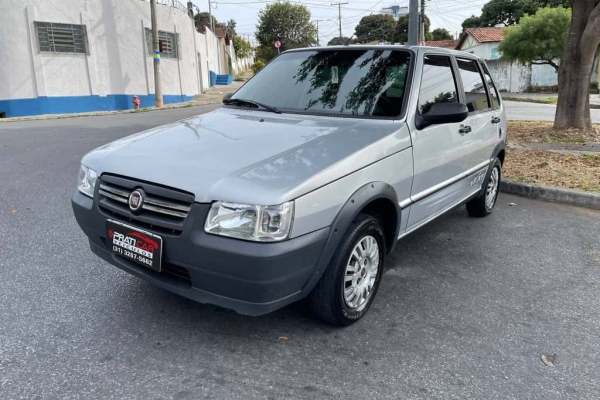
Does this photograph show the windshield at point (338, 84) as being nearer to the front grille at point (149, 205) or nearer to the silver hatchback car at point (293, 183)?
the silver hatchback car at point (293, 183)

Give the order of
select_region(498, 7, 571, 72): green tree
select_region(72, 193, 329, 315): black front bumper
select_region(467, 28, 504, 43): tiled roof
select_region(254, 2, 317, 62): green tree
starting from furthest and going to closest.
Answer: select_region(254, 2, 317, 62): green tree, select_region(467, 28, 504, 43): tiled roof, select_region(498, 7, 571, 72): green tree, select_region(72, 193, 329, 315): black front bumper

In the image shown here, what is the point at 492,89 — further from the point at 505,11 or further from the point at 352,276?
the point at 505,11

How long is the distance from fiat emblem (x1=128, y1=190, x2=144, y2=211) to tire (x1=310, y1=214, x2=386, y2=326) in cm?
109

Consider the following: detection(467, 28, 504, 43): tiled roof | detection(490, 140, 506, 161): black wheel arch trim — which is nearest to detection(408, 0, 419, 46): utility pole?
detection(490, 140, 506, 161): black wheel arch trim

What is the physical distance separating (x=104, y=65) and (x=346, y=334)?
72.4ft

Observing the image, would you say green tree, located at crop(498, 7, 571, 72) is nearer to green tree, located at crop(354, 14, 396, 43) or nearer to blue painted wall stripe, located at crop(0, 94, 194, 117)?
blue painted wall stripe, located at crop(0, 94, 194, 117)

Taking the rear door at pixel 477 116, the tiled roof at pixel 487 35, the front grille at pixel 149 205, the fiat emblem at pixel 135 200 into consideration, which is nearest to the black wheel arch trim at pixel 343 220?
the front grille at pixel 149 205

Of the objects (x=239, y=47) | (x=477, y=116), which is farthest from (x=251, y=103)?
(x=239, y=47)

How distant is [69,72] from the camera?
67.4 ft

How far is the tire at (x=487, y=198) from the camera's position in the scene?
505cm

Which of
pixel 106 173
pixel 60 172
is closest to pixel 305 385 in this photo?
pixel 106 173

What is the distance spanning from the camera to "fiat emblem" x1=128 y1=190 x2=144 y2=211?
2.57m

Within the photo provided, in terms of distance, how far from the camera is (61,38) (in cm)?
2023

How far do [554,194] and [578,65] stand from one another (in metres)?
4.69
